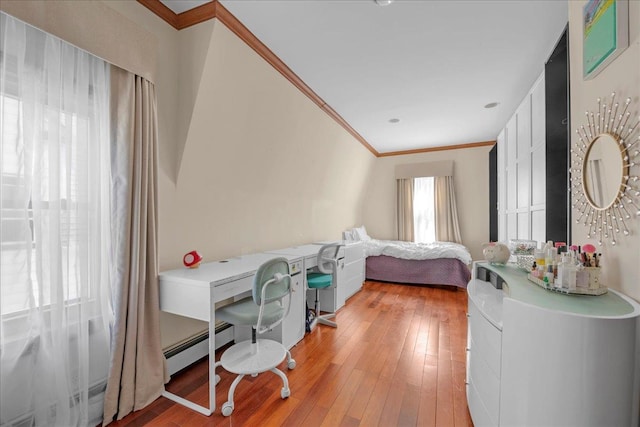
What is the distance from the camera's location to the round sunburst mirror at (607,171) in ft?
3.77

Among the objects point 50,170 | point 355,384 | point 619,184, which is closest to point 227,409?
point 355,384

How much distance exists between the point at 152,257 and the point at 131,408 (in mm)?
914

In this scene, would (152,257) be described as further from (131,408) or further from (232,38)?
(232,38)

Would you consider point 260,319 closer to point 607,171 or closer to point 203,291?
point 203,291

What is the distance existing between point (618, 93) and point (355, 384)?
7.28ft

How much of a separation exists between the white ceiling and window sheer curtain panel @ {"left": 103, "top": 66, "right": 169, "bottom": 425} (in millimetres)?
818

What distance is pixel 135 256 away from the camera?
5.47ft

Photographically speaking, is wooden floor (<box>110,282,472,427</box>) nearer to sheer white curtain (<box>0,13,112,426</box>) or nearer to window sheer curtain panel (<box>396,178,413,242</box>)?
sheer white curtain (<box>0,13,112,426</box>)

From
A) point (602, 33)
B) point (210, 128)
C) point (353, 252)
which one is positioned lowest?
point (353, 252)

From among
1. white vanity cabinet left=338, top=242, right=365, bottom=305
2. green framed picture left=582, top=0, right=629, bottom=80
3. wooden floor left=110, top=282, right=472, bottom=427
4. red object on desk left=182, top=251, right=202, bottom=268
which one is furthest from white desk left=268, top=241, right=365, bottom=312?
green framed picture left=582, top=0, right=629, bottom=80

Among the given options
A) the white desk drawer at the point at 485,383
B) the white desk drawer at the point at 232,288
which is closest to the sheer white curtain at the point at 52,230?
the white desk drawer at the point at 232,288

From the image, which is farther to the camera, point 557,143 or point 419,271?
point 419,271

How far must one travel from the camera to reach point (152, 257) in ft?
5.79

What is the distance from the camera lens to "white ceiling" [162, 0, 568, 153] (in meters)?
1.83
